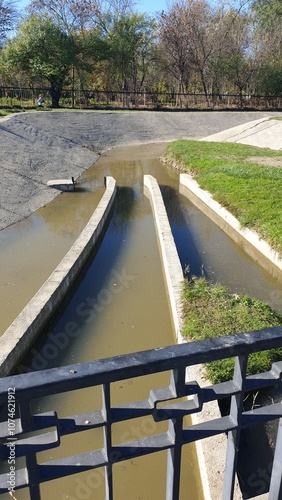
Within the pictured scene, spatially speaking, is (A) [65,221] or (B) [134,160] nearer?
(A) [65,221]

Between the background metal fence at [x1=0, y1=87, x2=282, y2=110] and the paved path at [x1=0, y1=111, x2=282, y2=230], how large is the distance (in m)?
6.87

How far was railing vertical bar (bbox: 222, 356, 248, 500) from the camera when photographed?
148 cm

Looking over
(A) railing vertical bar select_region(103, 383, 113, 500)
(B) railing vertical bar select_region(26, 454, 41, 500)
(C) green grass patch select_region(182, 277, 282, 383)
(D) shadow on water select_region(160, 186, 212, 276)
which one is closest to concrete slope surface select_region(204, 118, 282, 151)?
(D) shadow on water select_region(160, 186, 212, 276)

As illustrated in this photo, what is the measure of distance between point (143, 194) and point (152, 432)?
10.4 m

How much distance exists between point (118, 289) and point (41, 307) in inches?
65.9

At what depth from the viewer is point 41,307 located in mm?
5305

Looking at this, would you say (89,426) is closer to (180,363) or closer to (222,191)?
(180,363)

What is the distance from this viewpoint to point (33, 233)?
9.68 metres

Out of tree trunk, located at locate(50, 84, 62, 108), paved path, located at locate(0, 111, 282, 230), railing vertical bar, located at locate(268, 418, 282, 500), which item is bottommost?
railing vertical bar, located at locate(268, 418, 282, 500)

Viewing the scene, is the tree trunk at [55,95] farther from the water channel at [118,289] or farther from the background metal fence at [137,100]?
the water channel at [118,289]

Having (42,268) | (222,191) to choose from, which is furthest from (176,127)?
(42,268)

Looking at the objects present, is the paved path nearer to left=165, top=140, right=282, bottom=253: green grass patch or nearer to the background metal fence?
left=165, top=140, right=282, bottom=253: green grass patch

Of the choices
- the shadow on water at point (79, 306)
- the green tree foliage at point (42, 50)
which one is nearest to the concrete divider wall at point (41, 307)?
the shadow on water at point (79, 306)

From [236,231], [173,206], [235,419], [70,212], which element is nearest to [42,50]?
[70,212]
